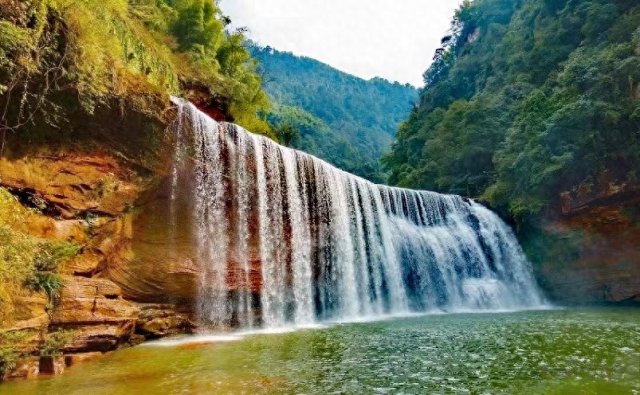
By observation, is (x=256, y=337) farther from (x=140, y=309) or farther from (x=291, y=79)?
(x=291, y=79)

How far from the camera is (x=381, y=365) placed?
288 inches

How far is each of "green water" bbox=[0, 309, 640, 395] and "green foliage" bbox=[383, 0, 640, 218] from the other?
1098 cm

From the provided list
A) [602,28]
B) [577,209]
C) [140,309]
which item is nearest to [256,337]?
[140,309]

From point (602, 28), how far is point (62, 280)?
27.5 meters

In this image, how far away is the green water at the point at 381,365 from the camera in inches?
235

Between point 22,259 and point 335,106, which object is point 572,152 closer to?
point 22,259

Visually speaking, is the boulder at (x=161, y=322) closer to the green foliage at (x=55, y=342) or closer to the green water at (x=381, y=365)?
the green water at (x=381, y=365)

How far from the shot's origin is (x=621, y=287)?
19.4 metres

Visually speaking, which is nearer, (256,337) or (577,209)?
(256,337)

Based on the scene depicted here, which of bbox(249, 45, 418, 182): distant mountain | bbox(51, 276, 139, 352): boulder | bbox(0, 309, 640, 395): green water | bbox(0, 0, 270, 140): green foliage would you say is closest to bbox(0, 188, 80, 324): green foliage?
bbox(51, 276, 139, 352): boulder

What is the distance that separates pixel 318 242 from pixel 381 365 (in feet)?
29.2

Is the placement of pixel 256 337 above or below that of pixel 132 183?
below

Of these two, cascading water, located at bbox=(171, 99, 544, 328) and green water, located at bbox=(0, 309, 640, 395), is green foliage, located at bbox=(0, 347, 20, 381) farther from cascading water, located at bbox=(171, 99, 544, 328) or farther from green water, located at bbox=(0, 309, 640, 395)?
cascading water, located at bbox=(171, 99, 544, 328)

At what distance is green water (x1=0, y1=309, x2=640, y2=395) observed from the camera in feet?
19.6
